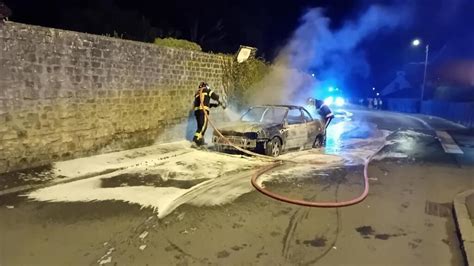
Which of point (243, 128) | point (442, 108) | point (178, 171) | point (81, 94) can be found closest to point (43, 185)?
point (178, 171)

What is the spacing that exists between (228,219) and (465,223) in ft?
10.3

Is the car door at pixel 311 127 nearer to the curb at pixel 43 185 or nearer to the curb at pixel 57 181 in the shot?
the curb at pixel 57 181

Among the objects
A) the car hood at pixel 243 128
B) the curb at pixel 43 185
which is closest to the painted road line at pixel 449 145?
the car hood at pixel 243 128

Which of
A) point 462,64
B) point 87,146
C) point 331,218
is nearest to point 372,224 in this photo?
point 331,218

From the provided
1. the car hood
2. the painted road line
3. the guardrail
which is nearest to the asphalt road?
the car hood

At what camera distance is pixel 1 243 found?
470 centimetres

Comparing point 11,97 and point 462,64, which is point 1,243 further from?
point 462,64

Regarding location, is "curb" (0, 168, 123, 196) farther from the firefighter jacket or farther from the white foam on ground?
the firefighter jacket

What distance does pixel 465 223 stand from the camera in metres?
5.50

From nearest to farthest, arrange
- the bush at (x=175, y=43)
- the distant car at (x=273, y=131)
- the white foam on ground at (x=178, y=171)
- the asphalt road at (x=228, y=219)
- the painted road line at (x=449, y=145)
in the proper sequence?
the asphalt road at (x=228, y=219) < the white foam on ground at (x=178, y=171) < the distant car at (x=273, y=131) < the painted road line at (x=449, y=145) < the bush at (x=175, y=43)

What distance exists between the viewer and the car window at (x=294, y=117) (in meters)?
11.5

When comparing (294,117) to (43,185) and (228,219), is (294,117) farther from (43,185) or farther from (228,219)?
(43,185)

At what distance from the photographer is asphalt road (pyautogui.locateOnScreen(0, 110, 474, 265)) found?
4.50 metres

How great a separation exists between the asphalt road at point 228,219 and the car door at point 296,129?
6.26ft
